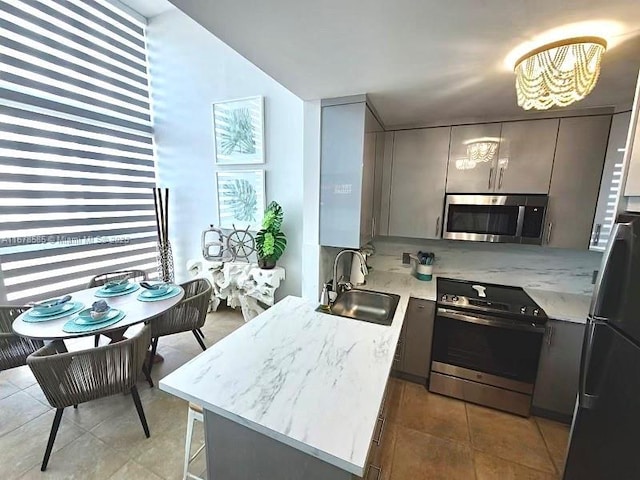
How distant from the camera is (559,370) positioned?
1907mm

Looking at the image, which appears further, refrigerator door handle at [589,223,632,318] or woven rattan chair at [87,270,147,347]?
woven rattan chair at [87,270,147,347]

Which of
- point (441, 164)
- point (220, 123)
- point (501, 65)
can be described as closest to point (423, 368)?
point (441, 164)

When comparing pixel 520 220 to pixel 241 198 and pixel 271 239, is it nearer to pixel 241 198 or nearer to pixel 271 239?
pixel 271 239

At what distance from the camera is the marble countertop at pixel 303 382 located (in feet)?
2.91

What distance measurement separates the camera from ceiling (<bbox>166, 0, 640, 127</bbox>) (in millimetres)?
997

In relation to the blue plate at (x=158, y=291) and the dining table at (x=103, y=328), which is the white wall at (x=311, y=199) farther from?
the blue plate at (x=158, y=291)

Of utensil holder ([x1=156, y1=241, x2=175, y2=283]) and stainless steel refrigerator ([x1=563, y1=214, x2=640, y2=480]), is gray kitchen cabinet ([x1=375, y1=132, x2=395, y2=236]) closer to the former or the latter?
stainless steel refrigerator ([x1=563, y1=214, x2=640, y2=480])

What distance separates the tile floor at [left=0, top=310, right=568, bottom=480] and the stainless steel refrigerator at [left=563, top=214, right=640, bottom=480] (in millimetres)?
771

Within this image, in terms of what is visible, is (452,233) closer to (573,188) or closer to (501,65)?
(573,188)

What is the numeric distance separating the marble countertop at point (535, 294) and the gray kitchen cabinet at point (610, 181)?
474mm

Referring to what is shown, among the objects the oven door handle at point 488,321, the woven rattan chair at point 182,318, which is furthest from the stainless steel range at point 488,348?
the woven rattan chair at point 182,318

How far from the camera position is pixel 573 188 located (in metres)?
2.00

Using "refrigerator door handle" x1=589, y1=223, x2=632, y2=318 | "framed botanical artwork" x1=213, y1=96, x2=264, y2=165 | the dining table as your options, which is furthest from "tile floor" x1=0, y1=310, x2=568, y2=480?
"framed botanical artwork" x1=213, y1=96, x2=264, y2=165

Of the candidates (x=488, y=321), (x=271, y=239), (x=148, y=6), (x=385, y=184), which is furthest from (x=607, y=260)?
(x=148, y=6)
